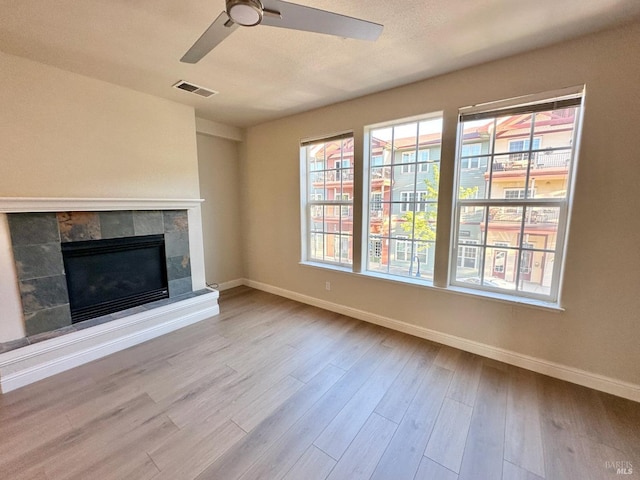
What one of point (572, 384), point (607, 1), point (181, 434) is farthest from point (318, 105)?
point (572, 384)

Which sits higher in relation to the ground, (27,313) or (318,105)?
(318,105)

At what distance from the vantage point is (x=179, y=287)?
3131 mm

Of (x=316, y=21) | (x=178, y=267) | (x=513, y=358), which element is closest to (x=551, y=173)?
(x=513, y=358)

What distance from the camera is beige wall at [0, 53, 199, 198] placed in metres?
2.06

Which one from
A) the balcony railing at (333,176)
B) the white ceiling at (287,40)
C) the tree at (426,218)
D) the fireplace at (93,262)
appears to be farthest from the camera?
the balcony railing at (333,176)

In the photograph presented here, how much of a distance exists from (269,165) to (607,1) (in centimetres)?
327

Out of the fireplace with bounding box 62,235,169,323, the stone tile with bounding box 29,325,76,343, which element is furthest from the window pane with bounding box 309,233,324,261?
the stone tile with bounding box 29,325,76,343

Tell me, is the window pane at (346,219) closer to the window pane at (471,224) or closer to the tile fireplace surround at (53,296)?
the window pane at (471,224)

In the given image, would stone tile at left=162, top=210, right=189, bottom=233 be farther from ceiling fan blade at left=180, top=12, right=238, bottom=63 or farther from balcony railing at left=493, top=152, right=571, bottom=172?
balcony railing at left=493, top=152, right=571, bottom=172

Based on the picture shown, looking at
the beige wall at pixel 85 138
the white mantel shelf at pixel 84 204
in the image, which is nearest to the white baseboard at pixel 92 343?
the white mantel shelf at pixel 84 204

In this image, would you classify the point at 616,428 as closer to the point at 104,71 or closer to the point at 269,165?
the point at 269,165

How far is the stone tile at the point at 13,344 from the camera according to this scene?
197cm

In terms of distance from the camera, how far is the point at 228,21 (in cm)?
117

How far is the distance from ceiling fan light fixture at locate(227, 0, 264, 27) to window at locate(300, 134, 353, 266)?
6.41ft
